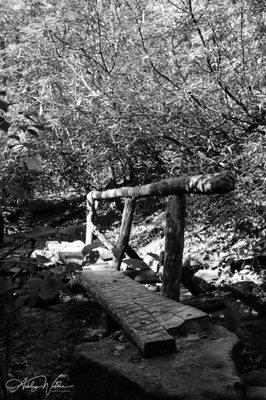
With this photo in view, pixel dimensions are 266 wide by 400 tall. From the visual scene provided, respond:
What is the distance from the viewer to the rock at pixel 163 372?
2.13 m

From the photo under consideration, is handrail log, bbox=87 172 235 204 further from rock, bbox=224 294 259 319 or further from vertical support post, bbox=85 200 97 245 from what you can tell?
vertical support post, bbox=85 200 97 245

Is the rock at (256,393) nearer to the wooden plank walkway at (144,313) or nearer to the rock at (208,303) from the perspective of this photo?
the wooden plank walkway at (144,313)

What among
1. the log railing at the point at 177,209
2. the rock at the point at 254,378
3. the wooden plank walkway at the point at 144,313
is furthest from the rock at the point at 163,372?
the log railing at the point at 177,209

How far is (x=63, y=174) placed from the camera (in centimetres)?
1206

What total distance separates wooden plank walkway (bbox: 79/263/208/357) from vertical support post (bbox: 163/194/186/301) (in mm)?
276

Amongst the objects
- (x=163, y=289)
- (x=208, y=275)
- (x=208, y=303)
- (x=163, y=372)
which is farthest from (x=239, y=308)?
(x=163, y=372)

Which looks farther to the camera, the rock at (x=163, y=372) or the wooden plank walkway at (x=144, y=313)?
the wooden plank walkway at (x=144, y=313)

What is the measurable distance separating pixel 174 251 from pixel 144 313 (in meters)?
0.99

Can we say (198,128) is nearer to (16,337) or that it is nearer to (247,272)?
(247,272)

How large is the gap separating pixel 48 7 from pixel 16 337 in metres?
5.09

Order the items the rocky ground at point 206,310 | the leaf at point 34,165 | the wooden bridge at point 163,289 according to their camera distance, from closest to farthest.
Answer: the leaf at point 34,165, the wooden bridge at point 163,289, the rocky ground at point 206,310

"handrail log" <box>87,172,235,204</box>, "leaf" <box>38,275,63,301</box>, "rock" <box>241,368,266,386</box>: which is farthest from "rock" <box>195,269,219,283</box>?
"leaf" <box>38,275,63,301</box>

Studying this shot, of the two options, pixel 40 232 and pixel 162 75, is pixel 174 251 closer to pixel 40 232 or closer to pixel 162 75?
pixel 40 232

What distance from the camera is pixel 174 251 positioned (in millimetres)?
4117
